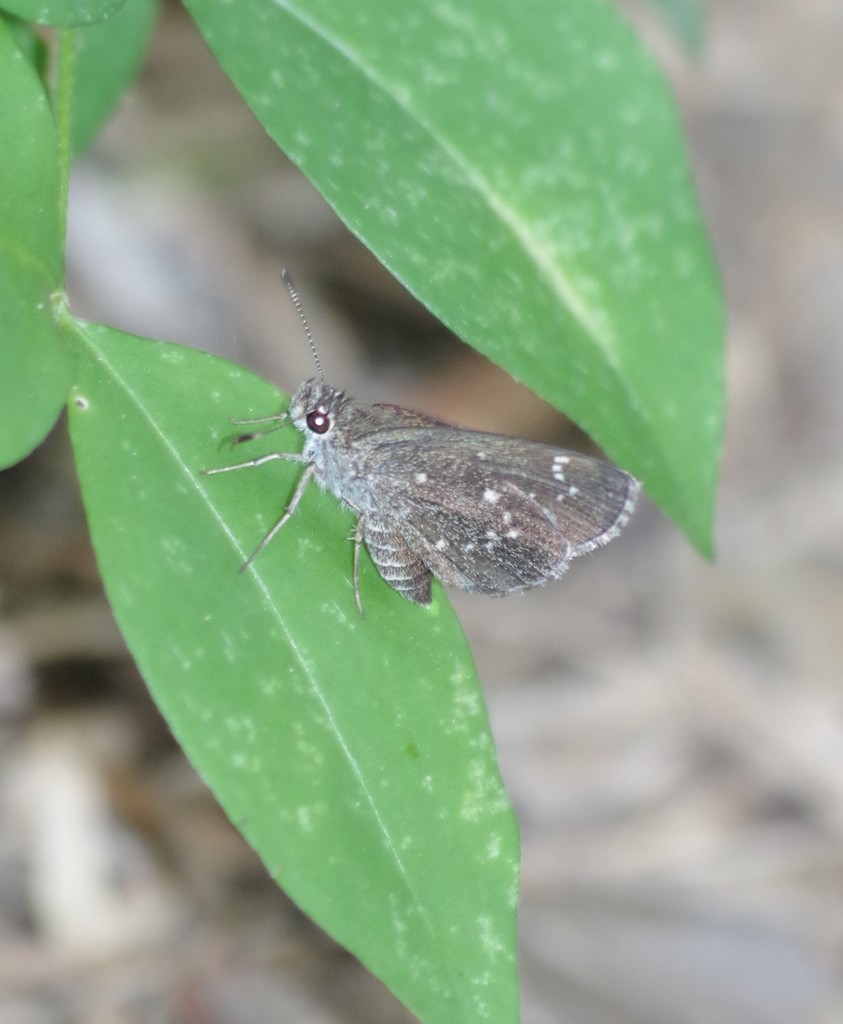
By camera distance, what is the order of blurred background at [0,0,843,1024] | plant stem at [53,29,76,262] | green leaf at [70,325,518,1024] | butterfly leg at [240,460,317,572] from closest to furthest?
green leaf at [70,325,518,1024], butterfly leg at [240,460,317,572], plant stem at [53,29,76,262], blurred background at [0,0,843,1024]

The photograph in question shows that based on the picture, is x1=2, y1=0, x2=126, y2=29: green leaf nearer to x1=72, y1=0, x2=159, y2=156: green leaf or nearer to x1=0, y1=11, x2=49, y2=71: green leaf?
x1=0, y1=11, x2=49, y2=71: green leaf

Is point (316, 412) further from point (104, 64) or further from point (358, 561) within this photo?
point (104, 64)

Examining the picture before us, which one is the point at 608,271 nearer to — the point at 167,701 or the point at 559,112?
the point at 559,112

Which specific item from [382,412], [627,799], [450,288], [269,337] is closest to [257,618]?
[450,288]

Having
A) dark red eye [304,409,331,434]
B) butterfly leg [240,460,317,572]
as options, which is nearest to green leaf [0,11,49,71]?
dark red eye [304,409,331,434]

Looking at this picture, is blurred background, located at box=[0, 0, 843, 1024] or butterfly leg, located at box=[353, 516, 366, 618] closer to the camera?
butterfly leg, located at box=[353, 516, 366, 618]

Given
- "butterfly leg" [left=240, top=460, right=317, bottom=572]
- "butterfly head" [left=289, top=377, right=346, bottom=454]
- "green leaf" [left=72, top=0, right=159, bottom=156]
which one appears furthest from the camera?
"green leaf" [left=72, top=0, right=159, bottom=156]

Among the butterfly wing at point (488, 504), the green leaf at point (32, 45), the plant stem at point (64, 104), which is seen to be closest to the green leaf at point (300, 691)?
the plant stem at point (64, 104)
